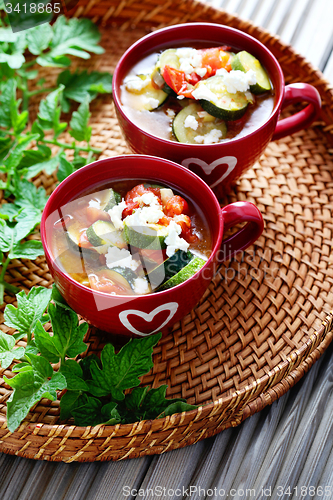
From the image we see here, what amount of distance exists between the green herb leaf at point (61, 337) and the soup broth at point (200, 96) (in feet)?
2.48

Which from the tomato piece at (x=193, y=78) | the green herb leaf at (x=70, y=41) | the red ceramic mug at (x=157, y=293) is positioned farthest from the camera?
the green herb leaf at (x=70, y=41)

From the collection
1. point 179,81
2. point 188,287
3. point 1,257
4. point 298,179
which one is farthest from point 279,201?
point 1,257

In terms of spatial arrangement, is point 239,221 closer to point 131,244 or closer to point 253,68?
point 131,244

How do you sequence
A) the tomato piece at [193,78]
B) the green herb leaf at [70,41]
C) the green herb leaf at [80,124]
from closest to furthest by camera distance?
the tomato piece at [193,78]
the green herb leaf at [80,124]
the green herb leaf at [70,41]

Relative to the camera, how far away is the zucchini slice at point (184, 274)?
1.48 metres

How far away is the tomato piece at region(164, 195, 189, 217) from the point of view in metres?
→ 1.65

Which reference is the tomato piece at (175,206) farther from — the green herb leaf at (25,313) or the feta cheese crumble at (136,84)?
the feta cheese crumble at (136,84)

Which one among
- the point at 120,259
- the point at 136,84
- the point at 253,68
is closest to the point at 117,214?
the point at 120,259

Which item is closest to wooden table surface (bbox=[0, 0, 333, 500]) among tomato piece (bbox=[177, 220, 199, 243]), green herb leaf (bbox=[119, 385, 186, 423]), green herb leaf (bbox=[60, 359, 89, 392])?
green herb leaf (bbox=[119, 385, 186, 423])

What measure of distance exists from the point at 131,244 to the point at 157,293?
20 cm

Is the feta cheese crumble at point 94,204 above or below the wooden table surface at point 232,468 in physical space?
above

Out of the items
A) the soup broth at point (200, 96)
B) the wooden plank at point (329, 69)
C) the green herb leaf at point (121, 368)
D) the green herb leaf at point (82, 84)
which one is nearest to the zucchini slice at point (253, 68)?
the soup broth at point (200, 96)

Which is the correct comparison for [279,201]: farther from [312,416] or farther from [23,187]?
[23,187]

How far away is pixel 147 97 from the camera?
6.55ft
